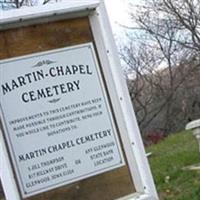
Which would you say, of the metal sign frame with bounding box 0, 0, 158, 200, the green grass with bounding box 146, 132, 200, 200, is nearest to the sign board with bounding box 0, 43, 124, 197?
the metal sign frame with bounding box 0, 0, 158, 200

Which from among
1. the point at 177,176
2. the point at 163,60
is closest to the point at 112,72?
the point at 177,176

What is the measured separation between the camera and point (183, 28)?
2484 centimetres

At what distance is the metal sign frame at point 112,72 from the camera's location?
335 cm

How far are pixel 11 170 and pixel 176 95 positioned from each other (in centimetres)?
2309

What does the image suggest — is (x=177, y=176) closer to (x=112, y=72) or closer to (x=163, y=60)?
(x=112, y=72)

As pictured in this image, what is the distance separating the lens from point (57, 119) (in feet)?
10.6

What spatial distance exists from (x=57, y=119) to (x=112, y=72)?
0.44 m

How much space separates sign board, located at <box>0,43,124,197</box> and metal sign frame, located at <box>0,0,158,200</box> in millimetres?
52

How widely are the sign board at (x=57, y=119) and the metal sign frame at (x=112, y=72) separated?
52 millimetres

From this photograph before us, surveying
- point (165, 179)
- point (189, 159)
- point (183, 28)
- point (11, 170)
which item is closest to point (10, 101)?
point (11, 170)

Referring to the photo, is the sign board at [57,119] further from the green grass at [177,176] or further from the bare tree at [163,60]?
the bare tree at [163,60]

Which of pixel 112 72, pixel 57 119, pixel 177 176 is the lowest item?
pixel 177 176

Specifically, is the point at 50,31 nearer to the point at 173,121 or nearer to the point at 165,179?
the point at 165,179

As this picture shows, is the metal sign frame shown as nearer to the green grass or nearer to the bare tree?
the green grass
